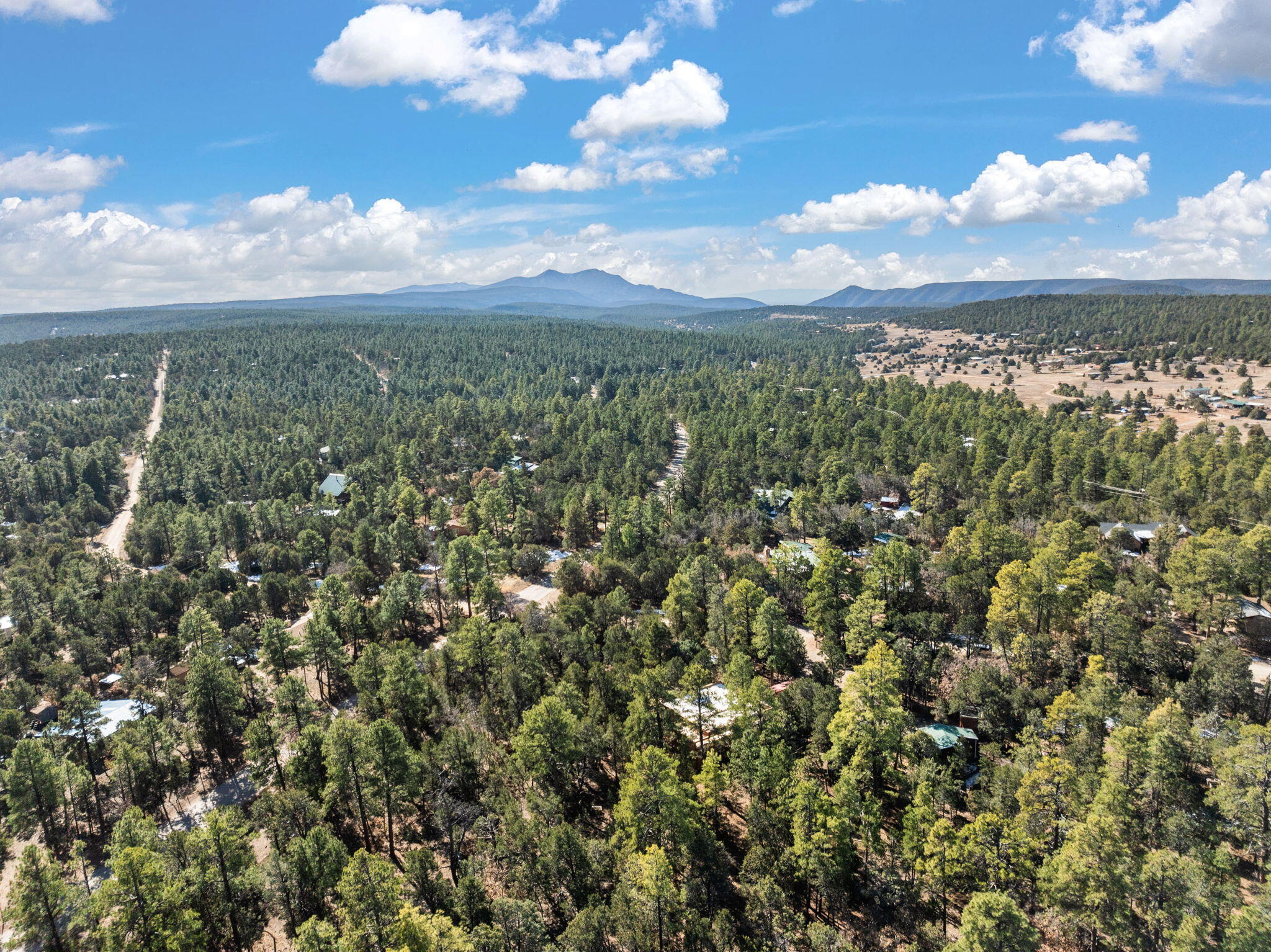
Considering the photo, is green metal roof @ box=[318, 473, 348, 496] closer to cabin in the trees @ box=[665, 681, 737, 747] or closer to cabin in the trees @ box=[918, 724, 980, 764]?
cabin in the trees @ box=[665, 681, 737, 747]

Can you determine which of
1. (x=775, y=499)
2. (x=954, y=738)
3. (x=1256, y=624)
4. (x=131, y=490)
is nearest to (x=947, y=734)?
(x=954, y=738)

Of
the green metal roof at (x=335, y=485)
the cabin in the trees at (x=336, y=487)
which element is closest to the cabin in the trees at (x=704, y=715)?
the cabin in the trees at (x=336, y=487)

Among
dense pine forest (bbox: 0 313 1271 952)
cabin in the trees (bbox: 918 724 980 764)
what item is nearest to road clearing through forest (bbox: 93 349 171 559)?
dense pine forest (bbox: 0 313 1271 952)

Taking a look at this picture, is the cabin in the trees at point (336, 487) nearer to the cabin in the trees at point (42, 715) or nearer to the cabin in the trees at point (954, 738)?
the cabin in the trees at point (42, 715)

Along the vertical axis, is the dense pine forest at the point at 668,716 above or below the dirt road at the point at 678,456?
below

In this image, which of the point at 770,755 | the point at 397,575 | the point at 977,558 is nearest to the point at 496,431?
the point at 397,575

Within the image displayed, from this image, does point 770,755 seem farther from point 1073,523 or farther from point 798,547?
point 1073,523
